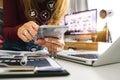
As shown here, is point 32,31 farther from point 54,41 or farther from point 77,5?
point 77,5

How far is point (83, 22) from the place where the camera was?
7.65 feet

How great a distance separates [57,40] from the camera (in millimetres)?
913

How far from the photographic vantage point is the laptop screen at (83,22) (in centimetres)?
217

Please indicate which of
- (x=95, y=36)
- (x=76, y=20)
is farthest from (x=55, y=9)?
(x=76, y=20)

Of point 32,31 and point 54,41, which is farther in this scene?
point 54,41

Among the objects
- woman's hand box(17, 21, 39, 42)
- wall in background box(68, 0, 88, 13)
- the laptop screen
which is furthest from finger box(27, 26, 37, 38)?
wall in background box(68, 0, 88, 13)

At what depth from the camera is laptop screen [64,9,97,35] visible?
7.11 feet

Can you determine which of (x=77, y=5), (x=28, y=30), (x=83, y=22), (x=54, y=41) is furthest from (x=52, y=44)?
(x=77, y=5)

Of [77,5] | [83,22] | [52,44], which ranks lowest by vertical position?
[52,44]

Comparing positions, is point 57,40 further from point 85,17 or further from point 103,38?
point 85,17

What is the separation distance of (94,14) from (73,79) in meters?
1.82

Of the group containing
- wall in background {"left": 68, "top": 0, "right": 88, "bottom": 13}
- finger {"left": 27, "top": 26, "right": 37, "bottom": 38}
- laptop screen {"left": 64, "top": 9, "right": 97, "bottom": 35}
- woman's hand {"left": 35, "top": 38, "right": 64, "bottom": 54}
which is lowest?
woman's hand {"left": 35, "top": 38, "right": 64, "bottom": 54}

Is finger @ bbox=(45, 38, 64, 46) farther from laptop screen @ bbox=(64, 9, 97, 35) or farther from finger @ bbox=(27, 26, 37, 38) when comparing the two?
laptop screen @ bbox=(64, 9, 97, 35)

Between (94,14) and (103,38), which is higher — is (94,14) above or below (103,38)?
above
